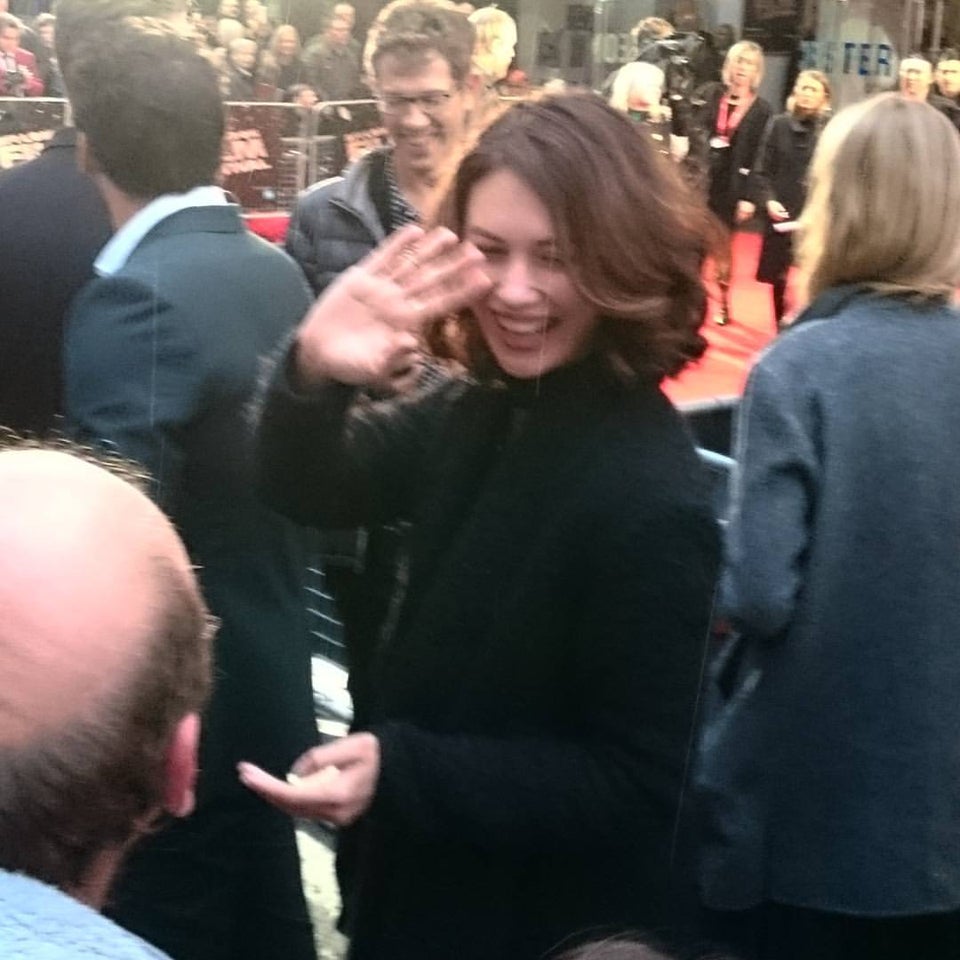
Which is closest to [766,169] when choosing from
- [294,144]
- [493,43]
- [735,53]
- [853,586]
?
[735,53]

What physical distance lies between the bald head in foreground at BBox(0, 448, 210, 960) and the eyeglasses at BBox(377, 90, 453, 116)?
141cm

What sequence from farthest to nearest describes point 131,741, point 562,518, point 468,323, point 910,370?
point 910,370
point 468,323
point 562,518
point 131,741

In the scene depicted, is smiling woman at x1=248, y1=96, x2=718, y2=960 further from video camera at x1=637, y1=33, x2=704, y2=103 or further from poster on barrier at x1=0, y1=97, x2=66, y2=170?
video camera at x1=637, y1=33, x2=704, y2=103

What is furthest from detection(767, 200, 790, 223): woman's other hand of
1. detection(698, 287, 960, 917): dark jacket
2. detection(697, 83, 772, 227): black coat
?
detection(698, 287, 960, 917): dark jacket

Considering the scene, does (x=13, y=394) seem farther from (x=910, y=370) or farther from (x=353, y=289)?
(x=910, y=370)

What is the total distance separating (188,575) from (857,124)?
47.3 inches

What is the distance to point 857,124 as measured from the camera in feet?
5.56

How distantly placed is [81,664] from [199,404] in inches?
28.4

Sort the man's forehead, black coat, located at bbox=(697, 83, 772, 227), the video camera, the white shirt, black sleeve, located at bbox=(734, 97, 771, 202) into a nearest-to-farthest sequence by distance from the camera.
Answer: the white shirt, the man's forehead, the video camera, black coat, located at bbox=(697, 83, 772, 227), black sleeve, located at bbox=(734, 97, 771, 202)

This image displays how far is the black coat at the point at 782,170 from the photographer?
5430 mm

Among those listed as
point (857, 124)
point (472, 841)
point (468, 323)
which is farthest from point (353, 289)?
point (857, 124)

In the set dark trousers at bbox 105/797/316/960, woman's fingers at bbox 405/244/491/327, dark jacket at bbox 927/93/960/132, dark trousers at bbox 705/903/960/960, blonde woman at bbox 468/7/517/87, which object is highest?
blonde woman at bbox 468/7/517/87

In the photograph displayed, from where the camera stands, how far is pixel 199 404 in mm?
1370

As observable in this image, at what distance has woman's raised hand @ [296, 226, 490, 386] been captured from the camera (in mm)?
1146
